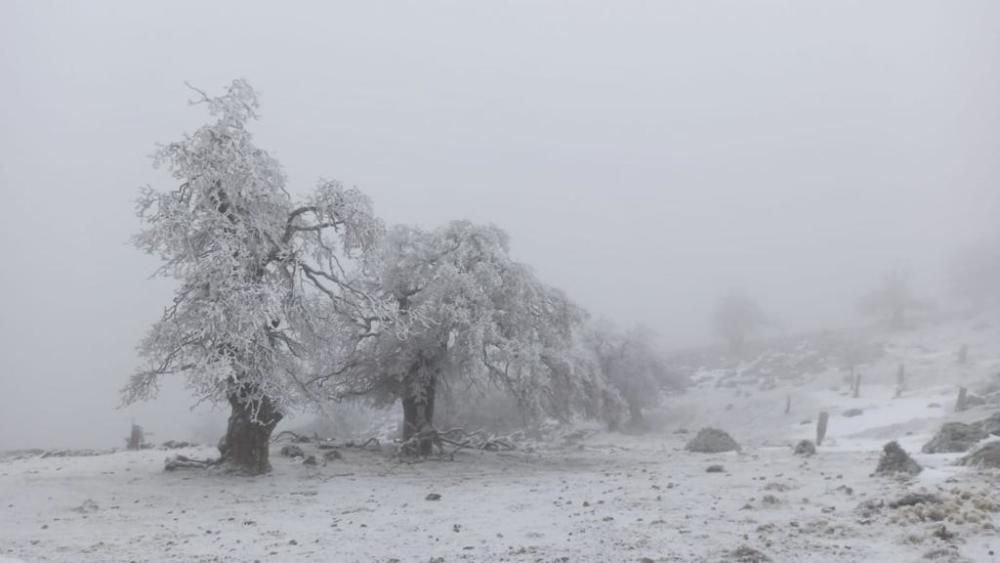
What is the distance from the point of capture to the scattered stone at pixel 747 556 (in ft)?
21.9

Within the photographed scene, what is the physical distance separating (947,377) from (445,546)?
3962 cm

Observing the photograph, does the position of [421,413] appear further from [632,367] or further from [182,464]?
[632,367]

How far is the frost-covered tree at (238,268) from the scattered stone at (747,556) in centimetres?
914

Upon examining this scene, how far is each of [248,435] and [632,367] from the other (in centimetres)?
3026

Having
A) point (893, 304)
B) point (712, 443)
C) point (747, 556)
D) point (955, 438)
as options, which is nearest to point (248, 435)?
point (747, 556)

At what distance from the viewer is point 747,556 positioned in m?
6.80

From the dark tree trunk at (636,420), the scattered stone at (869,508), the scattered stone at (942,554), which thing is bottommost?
the dark tree trunk at (636,420)

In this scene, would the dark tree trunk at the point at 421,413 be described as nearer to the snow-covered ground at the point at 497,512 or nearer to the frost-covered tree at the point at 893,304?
the snow-covered ground at the point at 497,512

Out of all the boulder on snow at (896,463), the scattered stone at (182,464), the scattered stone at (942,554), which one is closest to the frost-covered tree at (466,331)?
the scattered stone at (182,464)

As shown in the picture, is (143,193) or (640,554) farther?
(143,193)

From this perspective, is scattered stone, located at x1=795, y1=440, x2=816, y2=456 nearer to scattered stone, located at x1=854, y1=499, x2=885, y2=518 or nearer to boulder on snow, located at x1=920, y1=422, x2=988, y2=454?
boulder on snow, located at x1=920, y1=422, x2=988, y2=454

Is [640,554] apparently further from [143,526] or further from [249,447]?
[249,447]

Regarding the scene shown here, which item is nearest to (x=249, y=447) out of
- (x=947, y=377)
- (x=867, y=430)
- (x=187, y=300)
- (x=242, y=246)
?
(x=187, y=300)

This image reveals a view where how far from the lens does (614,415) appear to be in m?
22.2
